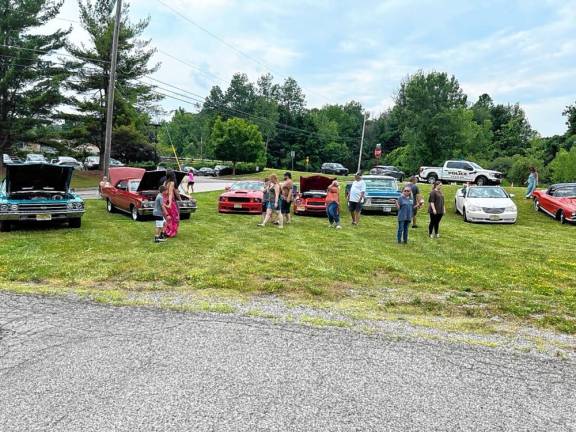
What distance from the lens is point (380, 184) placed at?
19719 mm

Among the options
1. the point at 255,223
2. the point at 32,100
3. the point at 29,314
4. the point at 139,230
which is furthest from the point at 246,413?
the point at 32,100

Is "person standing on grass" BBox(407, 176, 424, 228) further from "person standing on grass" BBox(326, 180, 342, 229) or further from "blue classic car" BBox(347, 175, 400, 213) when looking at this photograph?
"blue classic car" BBox(347, 175, 400, 213)

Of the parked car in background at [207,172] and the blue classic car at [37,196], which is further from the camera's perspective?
the parked car in background at [207,172]

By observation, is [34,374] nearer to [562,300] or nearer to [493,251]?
[562,300]

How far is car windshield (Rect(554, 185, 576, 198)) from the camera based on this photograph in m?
17.9

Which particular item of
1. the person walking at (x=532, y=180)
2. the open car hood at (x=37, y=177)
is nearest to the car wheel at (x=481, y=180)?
the person walking at (x=532, y=180)

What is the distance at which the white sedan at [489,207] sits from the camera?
16.8 m

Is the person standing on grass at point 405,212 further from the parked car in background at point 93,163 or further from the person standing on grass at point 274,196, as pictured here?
the parked car in background at point 93,163

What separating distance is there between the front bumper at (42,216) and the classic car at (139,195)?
2338mm

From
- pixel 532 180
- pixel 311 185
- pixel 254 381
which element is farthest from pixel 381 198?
pixel 254 381

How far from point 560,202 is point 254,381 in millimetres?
17447

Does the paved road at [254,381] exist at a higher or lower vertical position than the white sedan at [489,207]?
lower

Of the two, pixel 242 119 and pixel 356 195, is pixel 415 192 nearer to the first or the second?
pixel 356 195

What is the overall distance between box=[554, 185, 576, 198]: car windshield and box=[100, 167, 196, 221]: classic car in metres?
14.2
